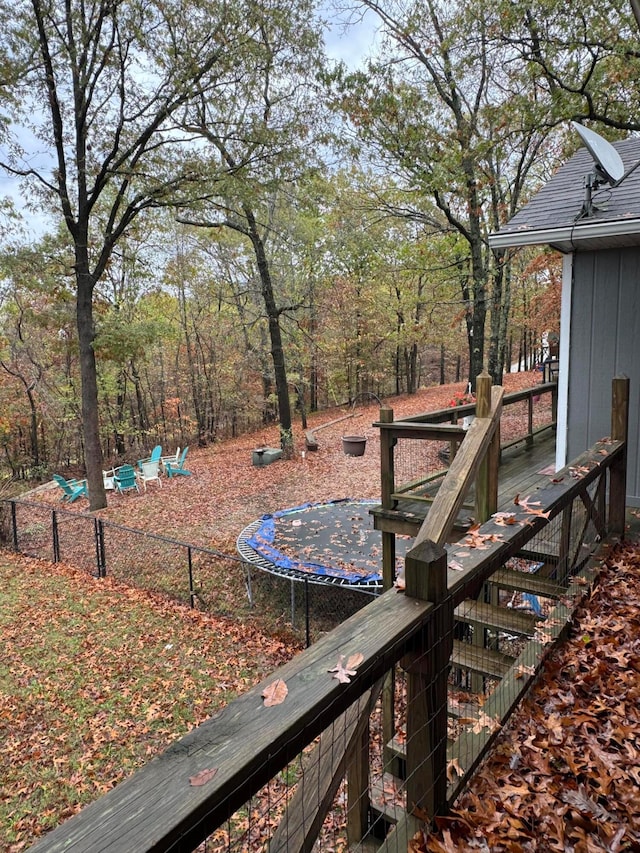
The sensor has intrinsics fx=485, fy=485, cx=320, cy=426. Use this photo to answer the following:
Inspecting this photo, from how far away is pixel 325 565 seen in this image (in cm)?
687

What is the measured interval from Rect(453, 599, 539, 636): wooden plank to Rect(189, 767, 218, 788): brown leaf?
8.62ft

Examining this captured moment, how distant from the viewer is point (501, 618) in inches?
137

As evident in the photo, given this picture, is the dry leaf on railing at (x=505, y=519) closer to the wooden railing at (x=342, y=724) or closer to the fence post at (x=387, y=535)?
the wooden railing at (x=342, y=724)

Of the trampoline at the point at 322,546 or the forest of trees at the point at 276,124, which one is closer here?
the trampoline at the point at 322,546

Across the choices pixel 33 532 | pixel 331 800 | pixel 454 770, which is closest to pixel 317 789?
pixel 331 800

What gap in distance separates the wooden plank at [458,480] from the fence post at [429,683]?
55 centimetres

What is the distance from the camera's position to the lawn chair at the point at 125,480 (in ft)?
41.1

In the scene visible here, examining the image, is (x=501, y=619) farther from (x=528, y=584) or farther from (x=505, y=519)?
(x=505, y=519)

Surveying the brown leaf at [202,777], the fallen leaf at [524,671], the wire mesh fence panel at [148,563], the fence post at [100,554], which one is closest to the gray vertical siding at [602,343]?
the fallen leaf at [524,671]

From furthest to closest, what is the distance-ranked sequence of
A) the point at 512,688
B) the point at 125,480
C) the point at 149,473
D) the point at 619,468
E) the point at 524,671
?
1. the point at 149,473
2. the point at 125,480
3. the point at 619,468
4. the point at 524,671
5. the point at 512,688

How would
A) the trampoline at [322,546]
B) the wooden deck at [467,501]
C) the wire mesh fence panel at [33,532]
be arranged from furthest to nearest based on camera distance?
1. the wire mesh fence panel at [33,532]
2. the trampoline at [322,546]
3. the wooden deck at [467,501]

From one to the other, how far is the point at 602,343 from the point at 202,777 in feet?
17.8

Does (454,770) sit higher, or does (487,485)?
(487,485)

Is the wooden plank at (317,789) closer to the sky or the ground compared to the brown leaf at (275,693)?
closer to the ground
